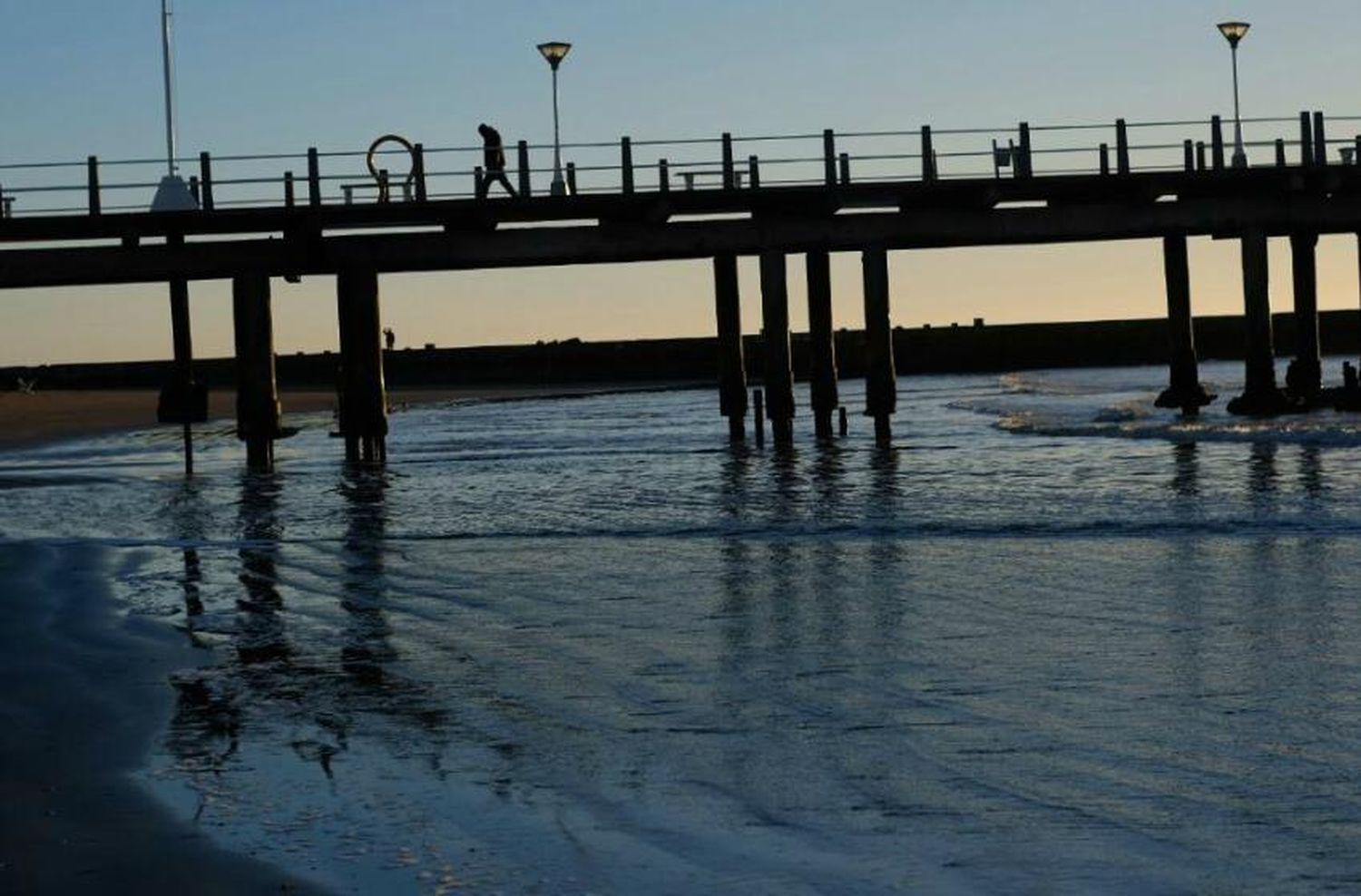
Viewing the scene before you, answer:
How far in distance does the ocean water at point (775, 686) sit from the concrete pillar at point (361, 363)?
332 inches

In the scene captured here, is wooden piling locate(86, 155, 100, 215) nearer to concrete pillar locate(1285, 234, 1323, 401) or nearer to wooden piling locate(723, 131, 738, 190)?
wooden piling locate(723, 131, 738, 190)

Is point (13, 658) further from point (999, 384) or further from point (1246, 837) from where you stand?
point (999, 384)

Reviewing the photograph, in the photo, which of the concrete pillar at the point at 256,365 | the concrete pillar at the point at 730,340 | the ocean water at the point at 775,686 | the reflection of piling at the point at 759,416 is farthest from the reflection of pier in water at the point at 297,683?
the concrete pillar at the point at 730,340

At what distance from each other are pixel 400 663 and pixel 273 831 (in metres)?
4.52

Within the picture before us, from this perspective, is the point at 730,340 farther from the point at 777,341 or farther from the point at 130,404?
the point at 130,404

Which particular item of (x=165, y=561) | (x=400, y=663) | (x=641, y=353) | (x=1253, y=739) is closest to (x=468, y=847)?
(x=1253, y=739)

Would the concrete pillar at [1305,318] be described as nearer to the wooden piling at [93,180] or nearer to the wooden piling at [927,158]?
the wooden piling at [927,158]

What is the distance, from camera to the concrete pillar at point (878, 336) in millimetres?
36469

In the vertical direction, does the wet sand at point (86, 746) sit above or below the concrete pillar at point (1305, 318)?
below

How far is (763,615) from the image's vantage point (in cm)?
1473

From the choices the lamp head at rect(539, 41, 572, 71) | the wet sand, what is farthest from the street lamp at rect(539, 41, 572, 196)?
the wet sand

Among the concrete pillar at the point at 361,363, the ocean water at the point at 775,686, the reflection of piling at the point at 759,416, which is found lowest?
the ocean water at the point at 775,686

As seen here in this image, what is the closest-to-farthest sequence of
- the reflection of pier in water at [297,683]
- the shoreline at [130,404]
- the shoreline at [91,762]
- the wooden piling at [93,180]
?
1. the shoreline at [91,762]
2. the reflection of pier in water at [297,683]
3. the wooden piling at [93,180]
4. the shoreline at [130,404]

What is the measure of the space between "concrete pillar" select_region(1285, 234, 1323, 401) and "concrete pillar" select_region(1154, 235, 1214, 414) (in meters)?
1.77
